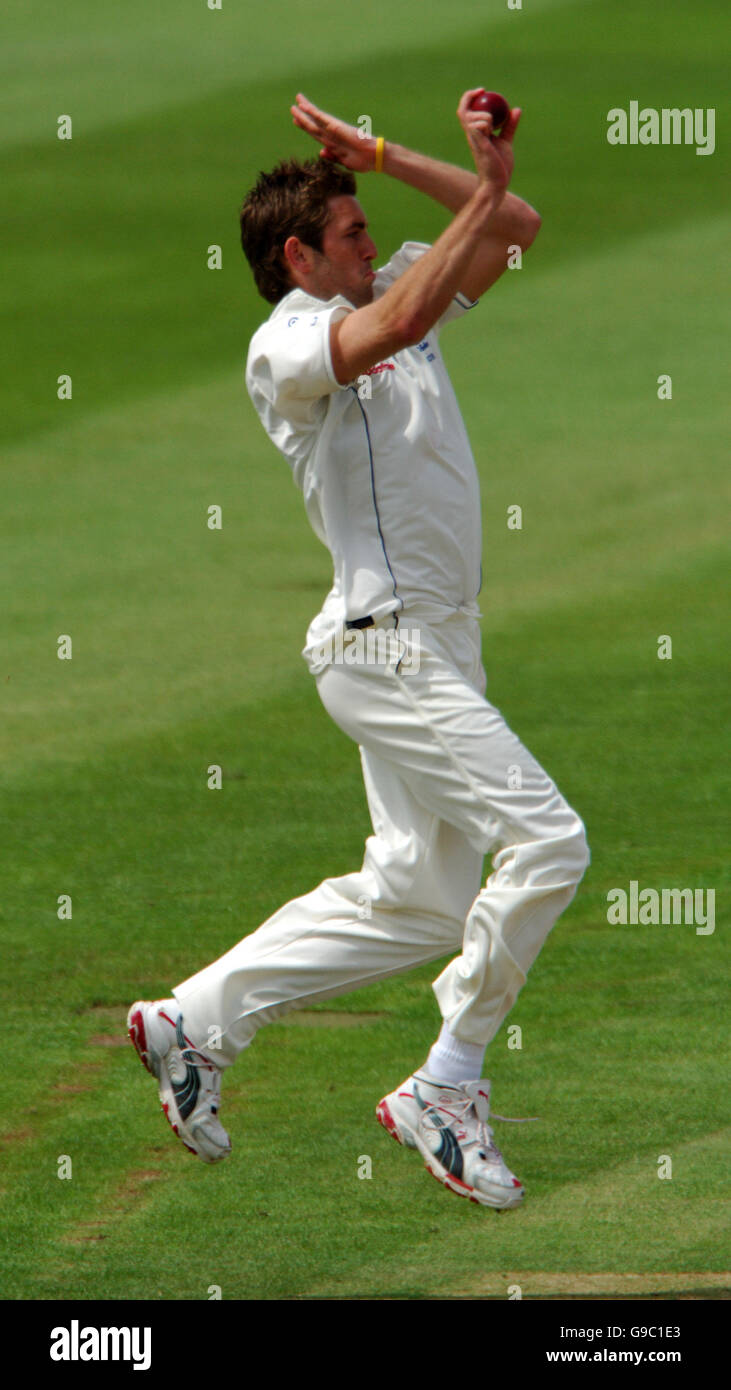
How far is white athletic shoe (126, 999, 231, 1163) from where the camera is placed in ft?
20.3

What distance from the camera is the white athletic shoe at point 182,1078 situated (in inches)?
244

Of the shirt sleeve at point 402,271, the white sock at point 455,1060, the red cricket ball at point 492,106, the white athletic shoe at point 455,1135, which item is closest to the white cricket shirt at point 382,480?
the shirt sleeve at point 402,271

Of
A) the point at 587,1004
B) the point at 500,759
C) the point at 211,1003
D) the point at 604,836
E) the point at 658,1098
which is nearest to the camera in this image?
the point at 500,759

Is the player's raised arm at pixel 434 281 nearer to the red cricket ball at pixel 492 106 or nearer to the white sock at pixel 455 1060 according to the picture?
the red cricket ball at pixel 492 106

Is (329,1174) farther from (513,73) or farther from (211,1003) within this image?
(513,73)

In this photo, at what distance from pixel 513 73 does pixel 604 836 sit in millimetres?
14980

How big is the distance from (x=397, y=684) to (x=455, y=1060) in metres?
1.07

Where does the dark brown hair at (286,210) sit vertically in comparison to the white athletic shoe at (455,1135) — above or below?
above

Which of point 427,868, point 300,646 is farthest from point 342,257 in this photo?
point 300,646

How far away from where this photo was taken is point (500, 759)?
5801 millimetres

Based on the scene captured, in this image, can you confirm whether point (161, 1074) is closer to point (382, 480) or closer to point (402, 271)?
point (382, 480)

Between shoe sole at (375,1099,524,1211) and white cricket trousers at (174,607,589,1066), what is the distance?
13.3 inches

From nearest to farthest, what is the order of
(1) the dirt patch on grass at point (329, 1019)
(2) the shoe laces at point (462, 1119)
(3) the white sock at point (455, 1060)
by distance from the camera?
(2) the shoe laces at point (462, 1119)
(3) the white sock at point (455, 1060)
(1) the dirt patch on grass at point (329, 1019)

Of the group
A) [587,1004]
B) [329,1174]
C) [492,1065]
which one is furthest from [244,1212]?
[587,1004]
